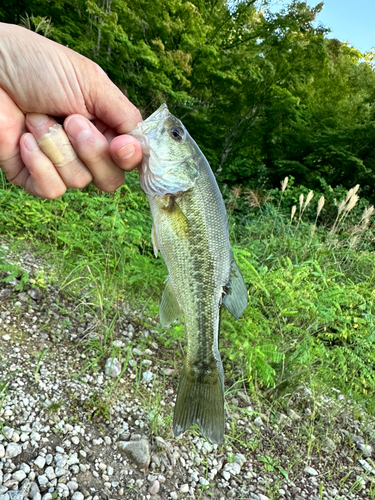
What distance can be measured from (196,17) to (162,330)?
10.2 m

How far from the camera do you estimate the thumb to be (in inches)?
72.6

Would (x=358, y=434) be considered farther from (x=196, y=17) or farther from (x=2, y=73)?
(x=196, y=17)

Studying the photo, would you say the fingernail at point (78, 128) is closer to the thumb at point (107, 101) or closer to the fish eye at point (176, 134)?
the thumb at point (107, 101)

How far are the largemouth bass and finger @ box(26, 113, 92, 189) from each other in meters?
0.38

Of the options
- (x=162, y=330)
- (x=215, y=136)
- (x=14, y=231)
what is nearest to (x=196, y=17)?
(x=215, y=136)

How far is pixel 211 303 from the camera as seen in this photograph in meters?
1.65

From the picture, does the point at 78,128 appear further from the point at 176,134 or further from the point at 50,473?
the point at 50,473

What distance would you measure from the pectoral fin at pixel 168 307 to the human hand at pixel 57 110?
0.63m

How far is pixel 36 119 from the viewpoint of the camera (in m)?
1.94

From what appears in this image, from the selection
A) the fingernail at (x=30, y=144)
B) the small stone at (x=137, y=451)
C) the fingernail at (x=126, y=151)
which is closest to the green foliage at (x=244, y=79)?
the fingernail at (x=30, y=144)

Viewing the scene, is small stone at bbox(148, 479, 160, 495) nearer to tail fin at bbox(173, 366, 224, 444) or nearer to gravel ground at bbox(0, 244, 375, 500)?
gravel ground at bbox(0, 244, 375, 500)

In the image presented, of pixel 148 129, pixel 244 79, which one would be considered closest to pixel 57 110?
pixel 148 129

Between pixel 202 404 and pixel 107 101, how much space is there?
1.62 metres

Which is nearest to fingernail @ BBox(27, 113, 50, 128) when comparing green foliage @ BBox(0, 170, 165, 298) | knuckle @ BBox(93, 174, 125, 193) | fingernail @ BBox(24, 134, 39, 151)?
fingernail @ BBox(24, 134, 39, 151)
